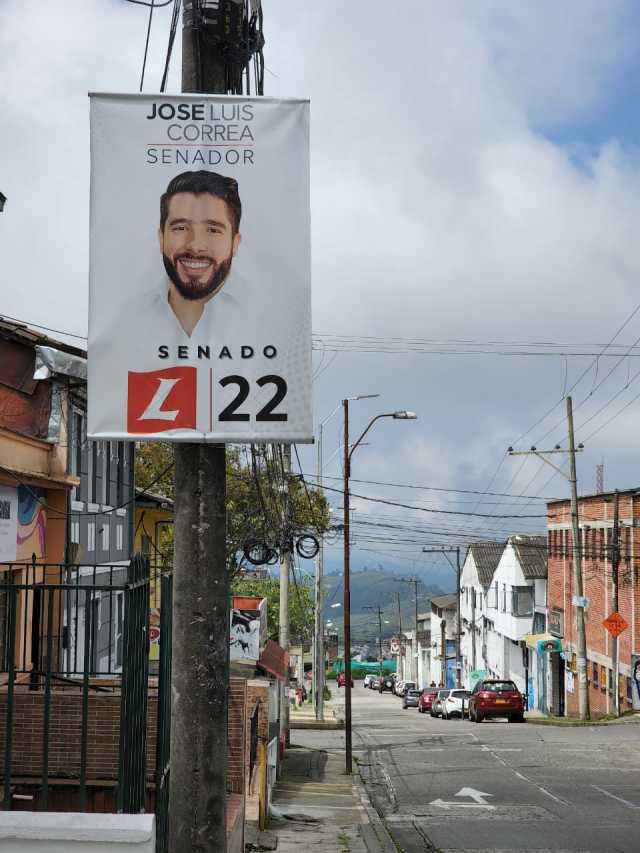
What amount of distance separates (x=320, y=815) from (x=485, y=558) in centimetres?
6400

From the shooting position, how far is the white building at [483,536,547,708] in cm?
6397

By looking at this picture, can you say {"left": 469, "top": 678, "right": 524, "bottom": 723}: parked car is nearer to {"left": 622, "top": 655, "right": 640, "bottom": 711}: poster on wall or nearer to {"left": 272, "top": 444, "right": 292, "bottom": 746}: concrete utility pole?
{"left": 622, "top": 655, "right": 640, "bottom": 711}: poster on wall

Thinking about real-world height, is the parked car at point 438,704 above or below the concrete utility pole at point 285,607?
below

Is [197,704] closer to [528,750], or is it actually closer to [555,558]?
[528,750]

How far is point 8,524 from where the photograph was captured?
16.1m

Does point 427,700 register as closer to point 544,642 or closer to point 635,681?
point 544,642

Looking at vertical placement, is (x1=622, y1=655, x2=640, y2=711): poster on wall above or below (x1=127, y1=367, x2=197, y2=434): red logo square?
below

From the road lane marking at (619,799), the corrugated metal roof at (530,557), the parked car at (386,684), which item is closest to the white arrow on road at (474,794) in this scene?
the road lane marking at (619,799)

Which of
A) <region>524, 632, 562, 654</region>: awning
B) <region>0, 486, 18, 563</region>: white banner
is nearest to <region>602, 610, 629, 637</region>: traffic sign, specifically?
<region>524, 632, 562, 654</region>: awning

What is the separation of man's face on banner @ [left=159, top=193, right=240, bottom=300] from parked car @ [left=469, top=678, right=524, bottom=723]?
132ft

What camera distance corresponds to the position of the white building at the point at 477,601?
80.9 m

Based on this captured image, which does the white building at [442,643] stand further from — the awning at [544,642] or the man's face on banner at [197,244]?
the man's face on banner at [197,244]

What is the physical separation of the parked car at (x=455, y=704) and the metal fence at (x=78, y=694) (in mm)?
28641

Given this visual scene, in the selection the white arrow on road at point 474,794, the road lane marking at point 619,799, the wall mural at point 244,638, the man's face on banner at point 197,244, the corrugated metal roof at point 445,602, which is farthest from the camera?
the corrugated metal roof at point 445,602
